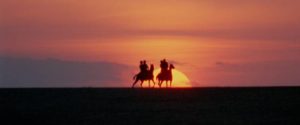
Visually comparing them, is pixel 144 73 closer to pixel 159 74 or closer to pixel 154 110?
pixel 159 74

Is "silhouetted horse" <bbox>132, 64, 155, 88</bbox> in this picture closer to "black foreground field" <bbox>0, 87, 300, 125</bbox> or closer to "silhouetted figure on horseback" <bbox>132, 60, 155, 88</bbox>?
"silhouetted figure on horseback" <bbox>132, 60, 155, 88</bbox>

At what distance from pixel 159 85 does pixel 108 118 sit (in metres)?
Result: 26.5

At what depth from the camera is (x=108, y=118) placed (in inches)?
1176

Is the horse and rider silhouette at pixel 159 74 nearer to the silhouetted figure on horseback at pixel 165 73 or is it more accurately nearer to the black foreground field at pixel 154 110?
the silhouetted figure on horseback at pixel 165 73

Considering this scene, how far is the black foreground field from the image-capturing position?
95.1 feet

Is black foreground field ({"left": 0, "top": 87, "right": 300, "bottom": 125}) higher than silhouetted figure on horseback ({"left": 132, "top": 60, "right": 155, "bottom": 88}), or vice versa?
silhouetted figure on horseback ({"left": 132, "top": 60, "right": 155, "bottom": 88})

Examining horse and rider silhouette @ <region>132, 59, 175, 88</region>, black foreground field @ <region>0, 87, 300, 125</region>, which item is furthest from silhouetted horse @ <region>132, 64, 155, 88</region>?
black foreground field @ <region>0, 87, 300, 125</region>

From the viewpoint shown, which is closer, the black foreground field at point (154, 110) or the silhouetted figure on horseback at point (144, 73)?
Result: the black foreground field at point (154, 110)

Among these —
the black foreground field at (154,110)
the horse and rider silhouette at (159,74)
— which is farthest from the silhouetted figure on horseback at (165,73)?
the black foreground field at (154,110)

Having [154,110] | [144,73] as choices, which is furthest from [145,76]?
[154,110]

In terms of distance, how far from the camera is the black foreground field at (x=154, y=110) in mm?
28984

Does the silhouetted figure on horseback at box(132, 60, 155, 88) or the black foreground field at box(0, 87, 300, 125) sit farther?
the silhouetted figure on horseback at box(132, 60, 155, 88)

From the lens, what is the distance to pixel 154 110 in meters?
33.4

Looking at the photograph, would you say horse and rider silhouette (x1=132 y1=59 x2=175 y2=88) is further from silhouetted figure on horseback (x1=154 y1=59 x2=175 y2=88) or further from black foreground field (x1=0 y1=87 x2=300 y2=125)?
black foreground field (x1=0 y1=87 x2=300 y2=125)
